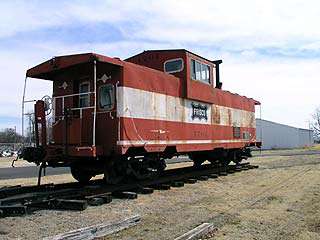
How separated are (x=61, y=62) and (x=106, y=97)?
62.0 inches

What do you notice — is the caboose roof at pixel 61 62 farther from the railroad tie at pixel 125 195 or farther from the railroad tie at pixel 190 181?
the railroad tie at pixel 190 181

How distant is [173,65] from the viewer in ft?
49.9

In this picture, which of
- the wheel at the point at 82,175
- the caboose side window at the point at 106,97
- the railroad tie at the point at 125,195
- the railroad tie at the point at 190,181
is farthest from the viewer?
the railroad tie at the point at 190,181

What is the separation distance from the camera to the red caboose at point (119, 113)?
1173 cm

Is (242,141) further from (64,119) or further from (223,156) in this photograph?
(64,119)

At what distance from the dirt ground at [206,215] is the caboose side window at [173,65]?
4189 mm

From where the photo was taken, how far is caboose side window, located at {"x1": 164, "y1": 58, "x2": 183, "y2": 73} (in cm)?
1506

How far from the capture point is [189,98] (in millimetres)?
15062

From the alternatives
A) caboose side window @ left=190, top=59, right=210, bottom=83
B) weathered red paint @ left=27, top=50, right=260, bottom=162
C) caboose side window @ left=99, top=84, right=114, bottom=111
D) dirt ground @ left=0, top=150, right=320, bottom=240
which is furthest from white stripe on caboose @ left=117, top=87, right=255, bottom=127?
dirt ground @ left=0, top=150, right=320, bottom=240

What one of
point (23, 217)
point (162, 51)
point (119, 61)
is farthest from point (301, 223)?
point (162, 51)

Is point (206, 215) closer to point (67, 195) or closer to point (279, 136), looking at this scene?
point (67, 195)

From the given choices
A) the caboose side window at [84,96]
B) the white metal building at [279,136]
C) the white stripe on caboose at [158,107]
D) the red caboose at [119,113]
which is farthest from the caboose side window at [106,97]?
the white metal building at [279,136]

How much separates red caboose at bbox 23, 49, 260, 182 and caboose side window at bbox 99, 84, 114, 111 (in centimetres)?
3

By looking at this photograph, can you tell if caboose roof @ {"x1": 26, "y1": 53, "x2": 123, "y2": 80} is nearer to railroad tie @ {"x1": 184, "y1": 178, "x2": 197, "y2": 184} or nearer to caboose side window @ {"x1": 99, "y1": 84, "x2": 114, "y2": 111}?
caboose side window @ {"x1": 99, "y1": 84, "x2": 114, "y2": 111}
